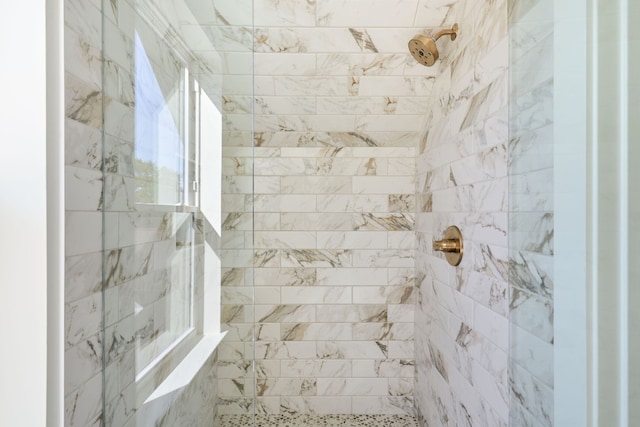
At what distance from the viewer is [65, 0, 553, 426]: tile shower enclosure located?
→ 81cm

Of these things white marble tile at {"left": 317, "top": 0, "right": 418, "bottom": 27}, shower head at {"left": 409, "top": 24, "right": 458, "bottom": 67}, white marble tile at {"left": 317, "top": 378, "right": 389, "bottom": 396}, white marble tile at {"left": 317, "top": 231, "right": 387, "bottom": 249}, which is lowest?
white marble tile at {"left": 317, "top": 378, "right": 389, "bottom": 396}

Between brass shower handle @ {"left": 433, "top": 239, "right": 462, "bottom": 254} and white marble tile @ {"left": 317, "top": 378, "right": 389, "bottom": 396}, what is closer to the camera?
brass shower handle @ {"left": 433, "top": 239, "right": 462, "bottom": 254}

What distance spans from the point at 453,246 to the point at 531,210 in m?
0.85

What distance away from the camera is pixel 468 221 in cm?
142

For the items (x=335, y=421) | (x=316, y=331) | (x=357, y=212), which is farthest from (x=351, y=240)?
(x=335, y=421)

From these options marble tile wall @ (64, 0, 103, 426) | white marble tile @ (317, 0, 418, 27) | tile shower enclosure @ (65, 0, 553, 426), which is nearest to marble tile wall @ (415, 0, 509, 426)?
tile shower enclosure @ (65, 0, 553, 426)

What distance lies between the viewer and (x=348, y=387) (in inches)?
86.0

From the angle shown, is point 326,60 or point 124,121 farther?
point 326,60

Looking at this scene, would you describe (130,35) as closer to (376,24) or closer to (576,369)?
(376,24)
